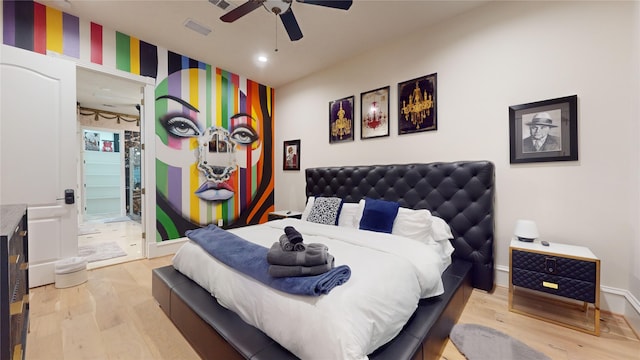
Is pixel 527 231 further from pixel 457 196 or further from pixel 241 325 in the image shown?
pixel 241 325

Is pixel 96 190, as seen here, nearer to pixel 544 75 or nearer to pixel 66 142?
pixel 66 142

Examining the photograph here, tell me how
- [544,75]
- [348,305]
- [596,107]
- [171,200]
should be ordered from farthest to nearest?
[171,200]
[544,75]
[596,107]
[348,305]

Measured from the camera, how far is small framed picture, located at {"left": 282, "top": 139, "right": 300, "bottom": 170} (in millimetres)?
4668

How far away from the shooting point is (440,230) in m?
2.52

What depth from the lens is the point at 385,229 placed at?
269cm

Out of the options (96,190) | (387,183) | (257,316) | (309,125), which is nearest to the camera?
(257,316)

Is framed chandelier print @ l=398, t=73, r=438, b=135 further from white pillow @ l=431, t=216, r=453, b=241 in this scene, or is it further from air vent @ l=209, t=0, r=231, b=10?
air vent @ l=209, t=0, r=231, b=10

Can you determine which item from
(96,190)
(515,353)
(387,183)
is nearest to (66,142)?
(387,183)

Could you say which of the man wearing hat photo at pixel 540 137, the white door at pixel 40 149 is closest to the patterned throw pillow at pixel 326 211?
the man wearing hat photo at pixel 540 137

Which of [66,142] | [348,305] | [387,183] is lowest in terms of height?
[348,305]

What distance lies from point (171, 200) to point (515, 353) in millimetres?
4146

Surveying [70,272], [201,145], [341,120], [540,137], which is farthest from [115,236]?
[540,137]

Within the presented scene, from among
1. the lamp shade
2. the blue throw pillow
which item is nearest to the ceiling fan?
the blue throw pillow

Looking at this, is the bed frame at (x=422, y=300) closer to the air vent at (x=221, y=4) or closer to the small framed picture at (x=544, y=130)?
the small framed picture at (x=544, y=130)
